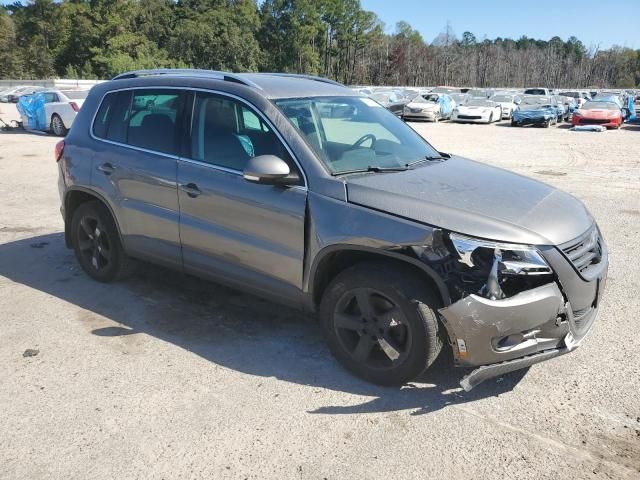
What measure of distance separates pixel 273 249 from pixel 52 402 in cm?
161

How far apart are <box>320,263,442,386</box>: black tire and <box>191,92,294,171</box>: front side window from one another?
101 centimetres

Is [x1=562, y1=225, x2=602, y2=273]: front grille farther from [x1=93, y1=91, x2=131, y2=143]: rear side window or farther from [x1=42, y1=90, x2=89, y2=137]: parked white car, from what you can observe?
[x1=42, y1=90, x2=89, y2=137]: parked white car

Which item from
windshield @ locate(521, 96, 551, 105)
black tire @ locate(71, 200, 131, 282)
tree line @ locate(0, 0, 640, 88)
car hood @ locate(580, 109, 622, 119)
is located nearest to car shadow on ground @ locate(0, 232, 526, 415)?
black tire @ locate(71, 200, 131, 282)

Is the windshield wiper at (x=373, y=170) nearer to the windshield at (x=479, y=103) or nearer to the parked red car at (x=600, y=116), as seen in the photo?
the parked red car at (x=600, y=116)

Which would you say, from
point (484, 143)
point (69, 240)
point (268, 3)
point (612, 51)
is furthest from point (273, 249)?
point (612, 51)

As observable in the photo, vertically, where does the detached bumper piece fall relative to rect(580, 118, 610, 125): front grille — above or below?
below

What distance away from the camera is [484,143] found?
1839 centimetres

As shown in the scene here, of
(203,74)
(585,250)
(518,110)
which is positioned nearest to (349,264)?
(585,250)

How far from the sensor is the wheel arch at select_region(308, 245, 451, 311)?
3104 mm

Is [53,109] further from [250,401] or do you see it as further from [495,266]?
[495,266]

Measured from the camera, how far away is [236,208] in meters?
3.86

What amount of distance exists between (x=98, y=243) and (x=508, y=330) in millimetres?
3674

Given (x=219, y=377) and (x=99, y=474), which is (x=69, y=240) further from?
(x=99, y=474)

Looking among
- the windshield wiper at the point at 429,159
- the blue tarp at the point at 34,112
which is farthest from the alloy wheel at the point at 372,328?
the blue tarp at the point at 34,112
